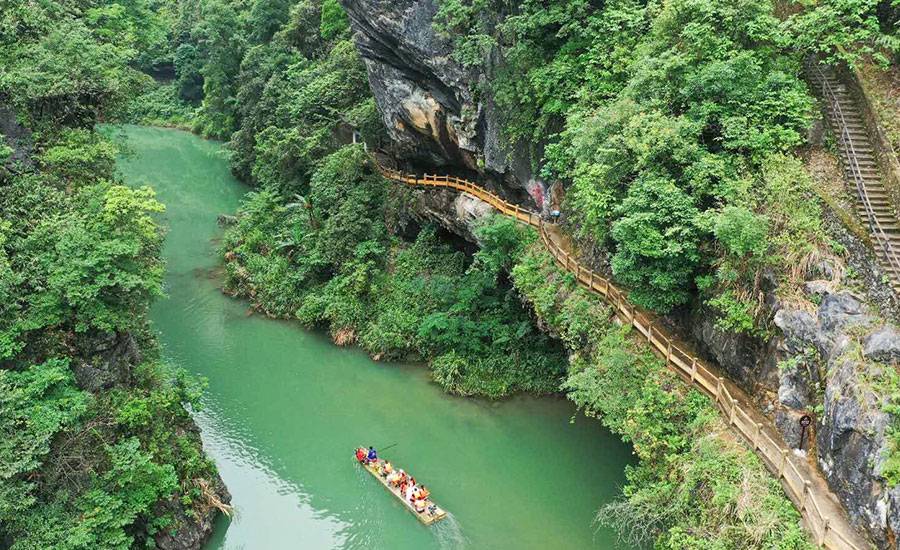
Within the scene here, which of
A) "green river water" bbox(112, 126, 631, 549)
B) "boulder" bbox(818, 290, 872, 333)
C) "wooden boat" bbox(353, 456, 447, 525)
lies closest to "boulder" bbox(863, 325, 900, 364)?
"boulder" bbox(818, 290, 872, 333)

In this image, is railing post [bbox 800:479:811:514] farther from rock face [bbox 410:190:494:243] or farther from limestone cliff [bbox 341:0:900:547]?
rock face [bbox 410:190:494:243]

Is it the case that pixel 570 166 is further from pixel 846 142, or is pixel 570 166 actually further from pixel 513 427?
pixel 513 427

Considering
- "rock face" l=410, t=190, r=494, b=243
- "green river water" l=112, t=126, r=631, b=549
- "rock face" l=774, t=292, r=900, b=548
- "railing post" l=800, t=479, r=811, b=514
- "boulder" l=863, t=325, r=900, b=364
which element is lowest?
"green river water" l=112, t=126, r=631, b=549

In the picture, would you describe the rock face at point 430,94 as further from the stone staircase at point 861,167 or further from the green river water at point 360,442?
the stone staircase at point 861,167

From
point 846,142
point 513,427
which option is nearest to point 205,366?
point 513,427

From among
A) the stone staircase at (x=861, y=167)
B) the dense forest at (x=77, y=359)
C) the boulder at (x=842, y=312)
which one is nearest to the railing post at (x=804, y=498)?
the boulder at (x=842, y=312)
